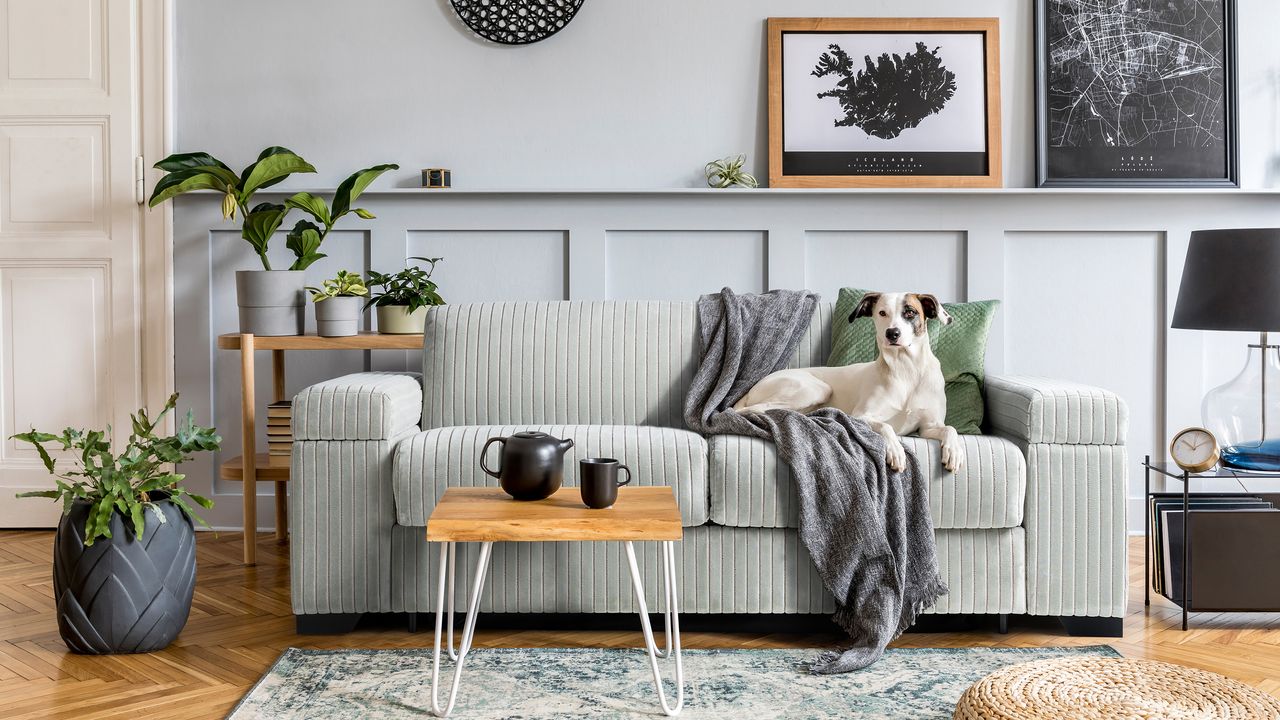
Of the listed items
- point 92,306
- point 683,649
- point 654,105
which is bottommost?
point 683,649

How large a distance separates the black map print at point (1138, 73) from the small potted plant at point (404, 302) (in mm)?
2272

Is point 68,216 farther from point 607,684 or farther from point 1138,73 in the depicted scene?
point 1138,73

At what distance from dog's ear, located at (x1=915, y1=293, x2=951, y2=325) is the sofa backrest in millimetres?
485

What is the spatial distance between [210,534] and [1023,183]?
3184 mm

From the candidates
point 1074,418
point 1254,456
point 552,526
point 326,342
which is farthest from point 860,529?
point 326,342

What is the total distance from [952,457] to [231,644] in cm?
176

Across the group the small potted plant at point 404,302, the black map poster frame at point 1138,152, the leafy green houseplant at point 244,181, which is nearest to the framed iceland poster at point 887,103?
the black map poster frame at point 1138,152

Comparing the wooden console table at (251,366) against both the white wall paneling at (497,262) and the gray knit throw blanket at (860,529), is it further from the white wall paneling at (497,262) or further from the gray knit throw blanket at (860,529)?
the gray knit throw blanket at (860,529)

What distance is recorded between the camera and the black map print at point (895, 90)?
340cm

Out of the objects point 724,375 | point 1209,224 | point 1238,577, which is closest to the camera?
point 1238,577

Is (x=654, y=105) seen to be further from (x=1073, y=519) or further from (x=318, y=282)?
(x=1073, y=519)

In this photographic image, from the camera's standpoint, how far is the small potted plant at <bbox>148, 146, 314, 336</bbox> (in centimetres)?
307

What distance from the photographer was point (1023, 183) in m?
3.46

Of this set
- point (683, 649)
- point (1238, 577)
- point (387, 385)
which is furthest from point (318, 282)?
point (1238, 577)
